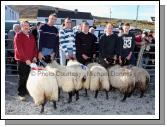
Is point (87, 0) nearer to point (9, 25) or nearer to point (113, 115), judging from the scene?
point (113, 115)

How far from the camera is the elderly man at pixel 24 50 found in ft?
24.4

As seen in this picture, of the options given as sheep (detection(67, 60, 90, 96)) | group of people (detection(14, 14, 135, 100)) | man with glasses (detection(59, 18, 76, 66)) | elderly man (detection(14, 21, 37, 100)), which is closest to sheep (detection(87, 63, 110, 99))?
sheep (detection(67, 60, 90, 96))

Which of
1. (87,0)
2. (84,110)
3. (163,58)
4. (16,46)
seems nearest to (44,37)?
(16,46)

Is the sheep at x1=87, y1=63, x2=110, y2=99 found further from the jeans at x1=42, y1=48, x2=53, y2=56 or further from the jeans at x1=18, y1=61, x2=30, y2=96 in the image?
the jeans at x1=18, y1=61, x2=30, y2=96

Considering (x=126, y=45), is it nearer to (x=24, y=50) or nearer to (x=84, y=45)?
(x=84, y=45)

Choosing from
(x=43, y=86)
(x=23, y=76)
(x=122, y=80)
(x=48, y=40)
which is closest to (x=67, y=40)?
(x=48, y=40)

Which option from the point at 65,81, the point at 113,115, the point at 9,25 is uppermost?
the point at 9,25

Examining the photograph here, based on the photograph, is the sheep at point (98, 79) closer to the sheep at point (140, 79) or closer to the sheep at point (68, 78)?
the sheep at point (68, 78)

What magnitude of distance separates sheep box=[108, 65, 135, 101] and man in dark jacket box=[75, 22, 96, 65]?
1.87 ft

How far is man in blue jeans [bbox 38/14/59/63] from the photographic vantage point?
777 cm

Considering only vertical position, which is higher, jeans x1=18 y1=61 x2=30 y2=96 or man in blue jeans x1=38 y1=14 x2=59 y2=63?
man in blue jeans x1=38 y1=14 x2=59 y2=63

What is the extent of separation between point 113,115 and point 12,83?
2.82m

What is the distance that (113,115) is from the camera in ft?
24.3

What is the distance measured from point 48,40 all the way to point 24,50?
577 mm
